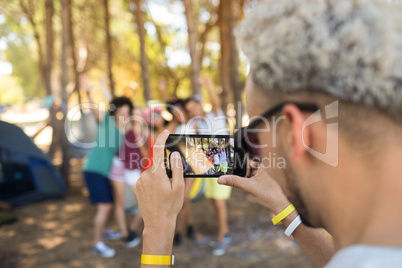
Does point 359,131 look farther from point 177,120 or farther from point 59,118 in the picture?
point 59,118

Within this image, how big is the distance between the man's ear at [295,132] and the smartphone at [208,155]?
65cm

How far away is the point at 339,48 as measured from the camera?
0.73 metres

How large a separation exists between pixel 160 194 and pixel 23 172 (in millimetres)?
5528

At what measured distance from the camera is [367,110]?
75cm

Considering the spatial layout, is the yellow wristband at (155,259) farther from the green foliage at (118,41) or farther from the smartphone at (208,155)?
the green foliage at (118,41)

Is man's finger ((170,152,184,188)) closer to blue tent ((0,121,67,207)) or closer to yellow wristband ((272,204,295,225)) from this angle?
yellow wristband ((272,204,295,225))

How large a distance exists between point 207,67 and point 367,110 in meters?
19.8

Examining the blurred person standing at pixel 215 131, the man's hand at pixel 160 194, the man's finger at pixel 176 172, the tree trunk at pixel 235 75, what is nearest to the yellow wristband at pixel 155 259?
the man's hand at pixel 160 194

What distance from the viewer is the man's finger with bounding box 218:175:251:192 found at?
1.41 meters

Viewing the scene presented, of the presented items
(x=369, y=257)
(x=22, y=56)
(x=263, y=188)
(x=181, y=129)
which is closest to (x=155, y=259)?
(x=263, y=188)

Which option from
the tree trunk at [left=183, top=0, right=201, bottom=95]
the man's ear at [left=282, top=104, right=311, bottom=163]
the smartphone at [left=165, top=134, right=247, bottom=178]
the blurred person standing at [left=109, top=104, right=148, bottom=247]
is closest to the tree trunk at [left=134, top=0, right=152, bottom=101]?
the tree trunk at [left=183, top=0, right=201, bottom=95]

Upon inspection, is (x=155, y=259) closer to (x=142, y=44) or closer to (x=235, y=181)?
(x=235, y=181)

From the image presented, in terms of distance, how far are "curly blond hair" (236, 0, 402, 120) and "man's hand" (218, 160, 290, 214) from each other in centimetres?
72

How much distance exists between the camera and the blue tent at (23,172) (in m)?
5.38
